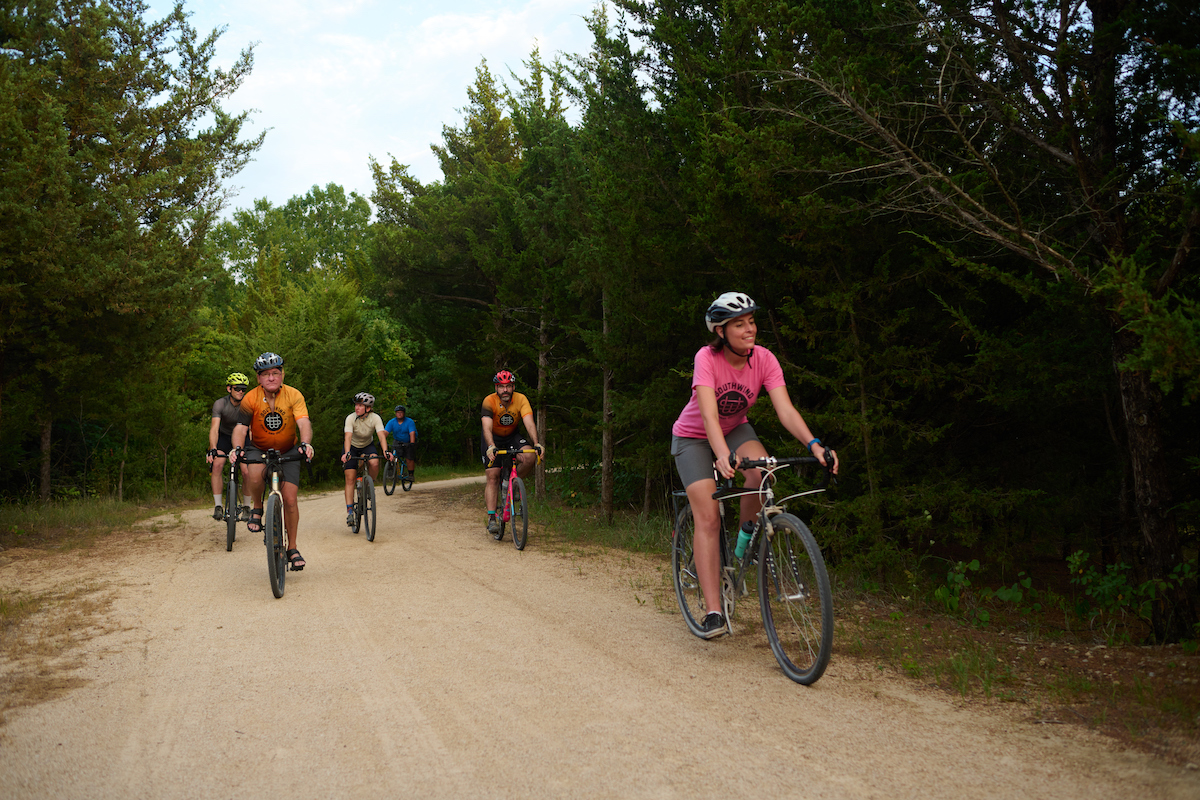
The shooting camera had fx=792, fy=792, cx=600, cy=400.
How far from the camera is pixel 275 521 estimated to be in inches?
284

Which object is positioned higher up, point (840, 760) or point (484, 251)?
point (484, 251)

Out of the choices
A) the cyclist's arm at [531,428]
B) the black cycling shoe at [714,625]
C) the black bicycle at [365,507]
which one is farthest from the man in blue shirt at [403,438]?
the black cycling shoe at [714,625]

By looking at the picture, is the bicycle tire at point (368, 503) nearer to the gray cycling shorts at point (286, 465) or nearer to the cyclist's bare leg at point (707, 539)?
the gray cycling shorts at point (286, 465)

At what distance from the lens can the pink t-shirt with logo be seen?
489cm

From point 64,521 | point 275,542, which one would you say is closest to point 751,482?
point 275,542

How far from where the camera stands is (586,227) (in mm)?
14078

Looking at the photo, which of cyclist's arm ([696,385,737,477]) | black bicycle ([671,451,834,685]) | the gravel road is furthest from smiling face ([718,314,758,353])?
the gravel road

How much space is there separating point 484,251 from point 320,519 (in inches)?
293

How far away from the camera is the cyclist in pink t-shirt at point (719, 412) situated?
15.8 feet

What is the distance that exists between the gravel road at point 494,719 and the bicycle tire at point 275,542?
0.34 m

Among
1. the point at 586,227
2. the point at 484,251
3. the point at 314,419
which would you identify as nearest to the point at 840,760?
the point at 586,227

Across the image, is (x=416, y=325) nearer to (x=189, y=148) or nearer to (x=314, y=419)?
(x=314, y=419)

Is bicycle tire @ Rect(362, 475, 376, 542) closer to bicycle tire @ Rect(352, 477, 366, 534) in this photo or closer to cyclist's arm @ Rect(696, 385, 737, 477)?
bicycle tire @ Rect(352, 477, 366, 534)

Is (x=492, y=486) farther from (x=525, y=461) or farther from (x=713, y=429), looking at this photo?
(x=713, y=429)
